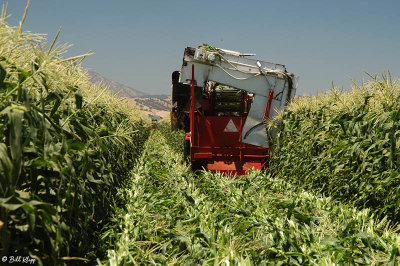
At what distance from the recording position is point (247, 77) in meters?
7.39

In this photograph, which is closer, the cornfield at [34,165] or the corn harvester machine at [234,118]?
the cornfield at [34,165]

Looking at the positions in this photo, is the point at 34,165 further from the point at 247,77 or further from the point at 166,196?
the point at 247,77

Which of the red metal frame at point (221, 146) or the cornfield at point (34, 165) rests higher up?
the cornfield at point (34, 165)

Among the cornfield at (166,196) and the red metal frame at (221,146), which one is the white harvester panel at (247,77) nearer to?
the red metal frame at (221,146)

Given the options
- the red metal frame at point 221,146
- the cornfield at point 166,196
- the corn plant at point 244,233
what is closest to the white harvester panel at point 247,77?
the red metal frame at point 221,146

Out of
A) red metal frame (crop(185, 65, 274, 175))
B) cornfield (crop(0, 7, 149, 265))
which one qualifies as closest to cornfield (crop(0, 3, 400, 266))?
cornfield (crop(0, 7, 149, 265))

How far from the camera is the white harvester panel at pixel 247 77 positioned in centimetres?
734

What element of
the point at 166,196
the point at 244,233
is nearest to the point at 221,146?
the point at 166,196

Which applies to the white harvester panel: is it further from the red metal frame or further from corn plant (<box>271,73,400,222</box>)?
corn plant (<box>271,73,400,222</box>)

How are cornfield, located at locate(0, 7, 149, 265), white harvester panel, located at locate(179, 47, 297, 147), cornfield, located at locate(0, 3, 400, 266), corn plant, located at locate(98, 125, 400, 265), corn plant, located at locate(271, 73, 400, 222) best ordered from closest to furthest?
1. cornfield, located at locate(0, 7, 149, 265)
2. cornfield, located at locate(0, 3, 400, 266)
3. corn plant, located at locate(98, 125, 400, 265)
4. corn plant, located at locate(271, 73, 400, 222)
5. white harvester panel, located at locate(179, 47, 297, 147)

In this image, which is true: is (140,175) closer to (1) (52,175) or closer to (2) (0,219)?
(1) (52,175)

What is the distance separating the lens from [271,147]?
743 cm

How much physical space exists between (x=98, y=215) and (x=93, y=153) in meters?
1.09

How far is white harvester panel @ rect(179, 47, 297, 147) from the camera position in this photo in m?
7.34
